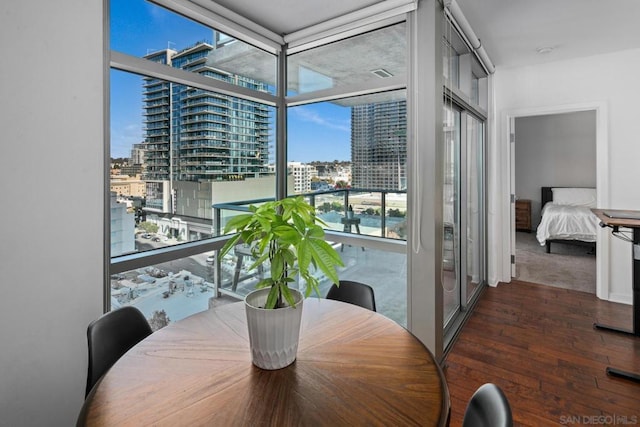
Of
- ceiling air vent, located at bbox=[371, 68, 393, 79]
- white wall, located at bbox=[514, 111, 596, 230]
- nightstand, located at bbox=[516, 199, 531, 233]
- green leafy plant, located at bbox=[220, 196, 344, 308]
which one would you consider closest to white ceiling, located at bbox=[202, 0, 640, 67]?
ceiling air vent, located at bbox=[371, 68, 393, 79]

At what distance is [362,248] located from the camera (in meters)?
2.77

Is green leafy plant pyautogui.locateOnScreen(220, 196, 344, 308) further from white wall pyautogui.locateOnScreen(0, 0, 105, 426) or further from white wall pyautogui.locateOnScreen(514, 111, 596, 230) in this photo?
white wall pyautogui.locateOnScreen(514, 111, 596, 230)

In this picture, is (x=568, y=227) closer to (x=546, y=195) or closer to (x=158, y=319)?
(x=546, y=195)

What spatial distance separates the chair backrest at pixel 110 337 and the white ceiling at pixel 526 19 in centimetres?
220

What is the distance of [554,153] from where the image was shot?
6.97 m

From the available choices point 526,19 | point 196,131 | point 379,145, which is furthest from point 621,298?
point 196,131

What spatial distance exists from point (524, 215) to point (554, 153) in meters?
1.49

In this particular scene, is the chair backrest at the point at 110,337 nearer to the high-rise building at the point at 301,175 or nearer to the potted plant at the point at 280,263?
the potted plant at the point at 280,263

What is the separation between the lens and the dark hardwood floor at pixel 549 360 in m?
1.90

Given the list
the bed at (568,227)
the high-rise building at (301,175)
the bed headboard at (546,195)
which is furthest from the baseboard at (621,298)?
the bed headboard at (546,195)

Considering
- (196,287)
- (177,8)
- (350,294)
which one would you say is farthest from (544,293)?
(177,8)

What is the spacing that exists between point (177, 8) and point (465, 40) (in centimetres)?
236

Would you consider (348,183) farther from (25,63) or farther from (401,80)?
(25,63)

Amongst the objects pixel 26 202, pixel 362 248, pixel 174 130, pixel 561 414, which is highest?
pixel 174 130
